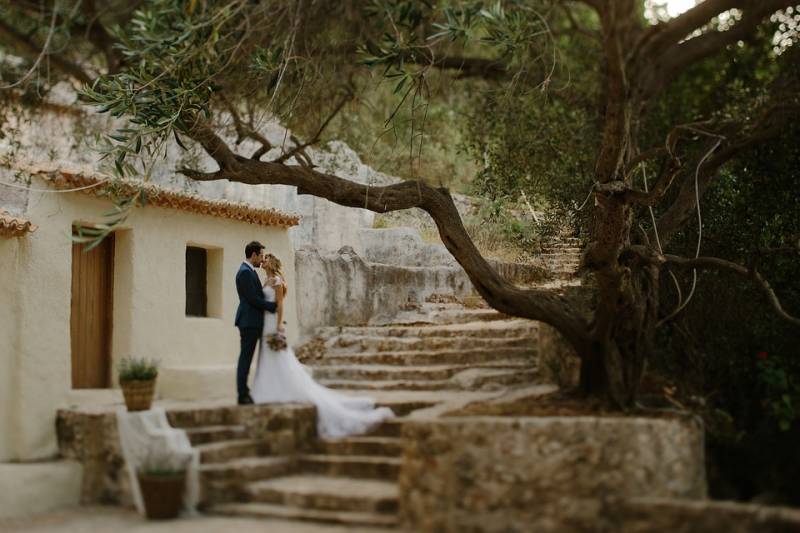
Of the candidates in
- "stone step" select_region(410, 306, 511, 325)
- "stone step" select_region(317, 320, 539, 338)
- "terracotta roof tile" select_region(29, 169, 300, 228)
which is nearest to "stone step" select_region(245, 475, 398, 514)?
"terracotta roof tile" select_region(29, 169, 300, 228)

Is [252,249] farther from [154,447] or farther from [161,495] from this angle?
[161,495]

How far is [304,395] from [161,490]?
1902mm

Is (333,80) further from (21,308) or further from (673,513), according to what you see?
(673,513)

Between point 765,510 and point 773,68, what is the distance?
8.03 metres

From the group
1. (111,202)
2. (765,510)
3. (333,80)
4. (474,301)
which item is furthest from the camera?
(474,301)

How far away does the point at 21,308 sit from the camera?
30.0 feet

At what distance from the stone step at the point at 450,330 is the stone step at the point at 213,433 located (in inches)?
161

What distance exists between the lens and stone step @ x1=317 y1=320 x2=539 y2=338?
37.3 ft

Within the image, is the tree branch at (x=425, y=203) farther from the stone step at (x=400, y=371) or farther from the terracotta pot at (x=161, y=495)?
the terracotta pot at (x=161, y=495)

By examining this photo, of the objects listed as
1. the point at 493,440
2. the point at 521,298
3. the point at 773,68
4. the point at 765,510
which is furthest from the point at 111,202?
the point at 773,68

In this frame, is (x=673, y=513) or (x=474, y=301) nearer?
(x=673, y=513)

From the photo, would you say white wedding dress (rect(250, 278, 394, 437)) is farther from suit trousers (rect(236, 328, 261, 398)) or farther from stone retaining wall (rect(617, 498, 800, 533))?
stone retaining wall (rect(617, 498, 800, 533))

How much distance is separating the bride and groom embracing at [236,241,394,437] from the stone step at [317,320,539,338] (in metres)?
3.13

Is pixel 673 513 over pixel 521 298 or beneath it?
beneath
